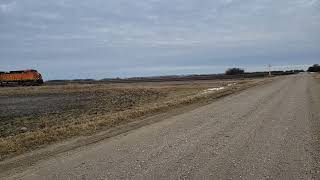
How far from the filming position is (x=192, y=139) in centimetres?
1285

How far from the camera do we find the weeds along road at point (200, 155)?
884 centimetres

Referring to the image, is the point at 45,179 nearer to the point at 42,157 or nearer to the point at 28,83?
the point at 42,157

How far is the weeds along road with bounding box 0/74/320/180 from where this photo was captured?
29.0 ft

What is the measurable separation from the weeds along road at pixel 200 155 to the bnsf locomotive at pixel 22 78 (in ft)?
262

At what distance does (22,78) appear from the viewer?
93.2 m

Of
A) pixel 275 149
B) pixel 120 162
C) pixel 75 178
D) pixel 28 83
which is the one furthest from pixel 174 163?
pixel 28 83

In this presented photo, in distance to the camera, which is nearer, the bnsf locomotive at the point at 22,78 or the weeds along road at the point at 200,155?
the weeds along road at the point at 200,155

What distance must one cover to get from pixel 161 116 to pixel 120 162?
1042 centimetres

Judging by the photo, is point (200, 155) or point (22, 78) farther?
point (22, 78)

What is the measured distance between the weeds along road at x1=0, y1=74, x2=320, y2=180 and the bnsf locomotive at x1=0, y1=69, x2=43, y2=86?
80.0m

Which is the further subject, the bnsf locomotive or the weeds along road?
the bnsf locomotive

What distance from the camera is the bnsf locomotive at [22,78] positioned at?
304 feet

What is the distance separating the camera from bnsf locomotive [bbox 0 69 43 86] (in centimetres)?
9269

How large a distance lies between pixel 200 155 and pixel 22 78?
8727 cm
